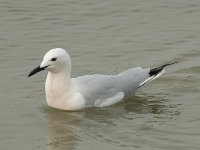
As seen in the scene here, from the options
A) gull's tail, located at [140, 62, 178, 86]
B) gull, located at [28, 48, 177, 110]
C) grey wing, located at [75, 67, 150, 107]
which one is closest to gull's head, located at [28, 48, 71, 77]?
gull, located at [28, 48, 177, 110]

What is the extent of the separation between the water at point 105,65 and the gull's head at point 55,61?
599mm

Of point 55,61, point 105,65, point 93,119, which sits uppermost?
point 55,61

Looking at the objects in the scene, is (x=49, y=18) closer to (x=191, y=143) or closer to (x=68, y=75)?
(x=68, y=75)

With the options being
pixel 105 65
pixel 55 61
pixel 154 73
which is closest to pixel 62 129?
pixel 55 61

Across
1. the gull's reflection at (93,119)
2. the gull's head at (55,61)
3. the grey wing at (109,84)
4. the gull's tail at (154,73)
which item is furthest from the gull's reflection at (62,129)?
the gull's tail at (154,73)

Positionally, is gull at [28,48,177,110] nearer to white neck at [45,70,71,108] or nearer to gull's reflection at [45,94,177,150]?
white neck at [45,70,71,108]

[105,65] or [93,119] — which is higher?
[105,65]

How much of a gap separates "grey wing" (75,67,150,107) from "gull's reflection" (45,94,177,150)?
173mm

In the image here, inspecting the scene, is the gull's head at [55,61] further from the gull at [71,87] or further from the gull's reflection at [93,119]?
the gull's reflection at [93,119]

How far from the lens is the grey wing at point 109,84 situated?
952cm

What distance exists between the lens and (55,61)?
30.6ft

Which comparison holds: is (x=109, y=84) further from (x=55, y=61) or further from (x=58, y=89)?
(x=55, y=61)

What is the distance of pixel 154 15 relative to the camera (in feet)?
43.0

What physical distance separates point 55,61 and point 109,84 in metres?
0.88
